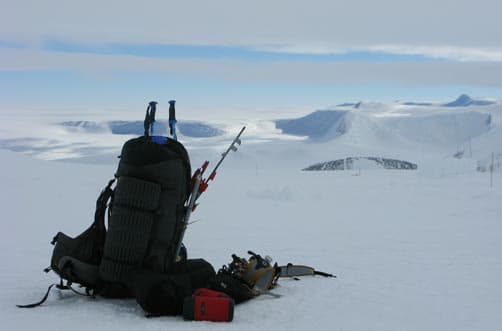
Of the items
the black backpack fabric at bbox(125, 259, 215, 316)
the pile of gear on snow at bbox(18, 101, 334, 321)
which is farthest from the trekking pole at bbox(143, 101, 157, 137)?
the black backpack fabric at bbox(125, 259, 215, 316)

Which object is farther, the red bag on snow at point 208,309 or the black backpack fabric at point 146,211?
the black backpack fabric at point 146,211

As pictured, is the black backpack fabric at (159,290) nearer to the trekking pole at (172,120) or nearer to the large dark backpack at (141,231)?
the large dark backpack at (141,231)

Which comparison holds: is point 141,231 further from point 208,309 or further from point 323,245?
point 323,245

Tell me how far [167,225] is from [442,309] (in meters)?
2.26

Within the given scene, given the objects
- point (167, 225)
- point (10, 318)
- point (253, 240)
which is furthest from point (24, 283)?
point (253, 240)

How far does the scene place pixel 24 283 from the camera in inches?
212

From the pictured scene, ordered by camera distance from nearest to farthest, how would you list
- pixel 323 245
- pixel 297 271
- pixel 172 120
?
pixel 172 120, pixel 297 271, pixel 323 245

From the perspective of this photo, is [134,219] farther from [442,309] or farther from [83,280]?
[442,309]

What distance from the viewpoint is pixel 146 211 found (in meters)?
4.70

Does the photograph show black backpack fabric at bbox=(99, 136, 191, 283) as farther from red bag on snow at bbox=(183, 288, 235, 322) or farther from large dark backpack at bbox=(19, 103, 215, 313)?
red bag on snow at bbox=(183, 288, 235, 322)

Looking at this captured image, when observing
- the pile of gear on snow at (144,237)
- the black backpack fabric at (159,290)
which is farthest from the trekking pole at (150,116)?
the black backpack fabric at (159,290)

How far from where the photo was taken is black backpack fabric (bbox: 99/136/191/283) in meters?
4.68

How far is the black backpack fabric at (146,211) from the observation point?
468 centimetres

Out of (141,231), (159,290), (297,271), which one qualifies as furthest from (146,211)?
(297,271)
